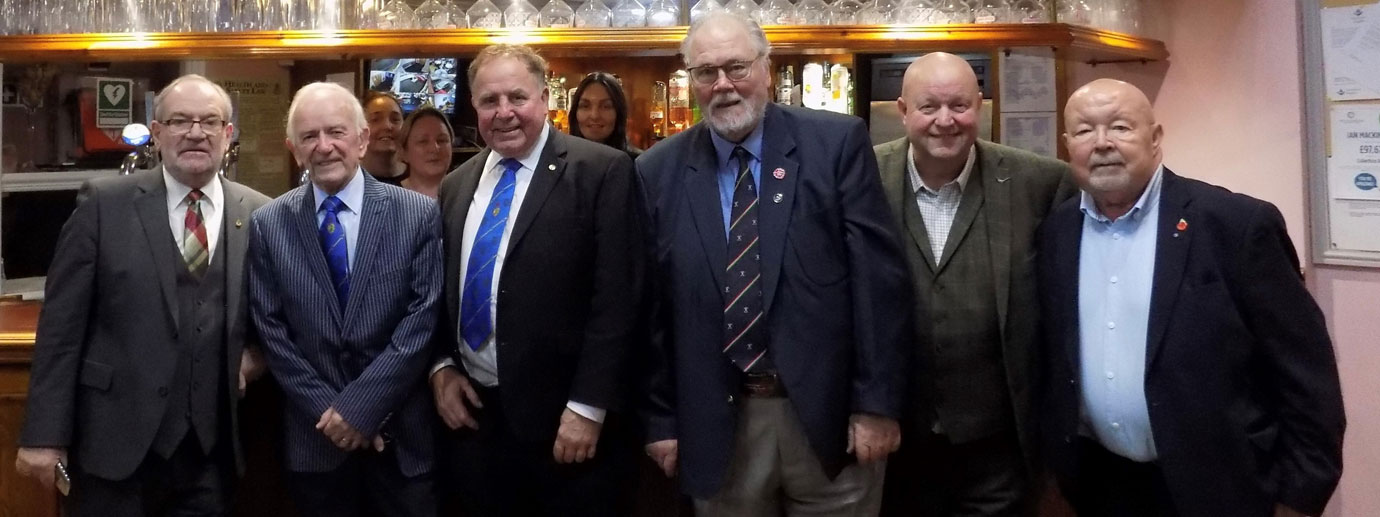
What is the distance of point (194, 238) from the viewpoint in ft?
7.73

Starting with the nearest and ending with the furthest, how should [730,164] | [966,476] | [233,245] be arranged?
1. [730,164]
2. [966,476]
3. [233,245]

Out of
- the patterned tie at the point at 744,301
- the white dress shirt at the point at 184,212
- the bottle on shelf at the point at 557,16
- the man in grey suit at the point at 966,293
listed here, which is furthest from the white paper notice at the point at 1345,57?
the white dress shirt at the point at 184,212

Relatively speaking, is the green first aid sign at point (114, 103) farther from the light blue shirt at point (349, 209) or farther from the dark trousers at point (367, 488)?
the dark trousers at point (367, 488)

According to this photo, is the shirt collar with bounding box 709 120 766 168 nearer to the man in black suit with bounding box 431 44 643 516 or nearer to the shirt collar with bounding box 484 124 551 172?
the man in black suit with bounding box 431 44 643 516

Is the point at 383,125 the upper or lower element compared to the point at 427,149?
upper

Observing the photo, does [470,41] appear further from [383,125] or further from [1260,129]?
[1260,129]

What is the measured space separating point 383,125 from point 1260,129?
9.88 feet

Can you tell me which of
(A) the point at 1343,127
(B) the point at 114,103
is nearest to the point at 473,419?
(A) the point at 1343,127

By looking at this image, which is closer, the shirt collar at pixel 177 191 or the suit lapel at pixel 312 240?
the suit lapel at pixel 312 240

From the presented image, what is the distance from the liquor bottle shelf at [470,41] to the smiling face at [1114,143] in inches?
59.3

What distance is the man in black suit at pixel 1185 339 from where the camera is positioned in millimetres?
1880

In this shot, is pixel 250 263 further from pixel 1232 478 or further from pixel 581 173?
pixel 1232 478

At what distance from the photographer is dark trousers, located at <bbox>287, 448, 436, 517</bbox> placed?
2281 millimetres

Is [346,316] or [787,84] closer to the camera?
[346,316]
